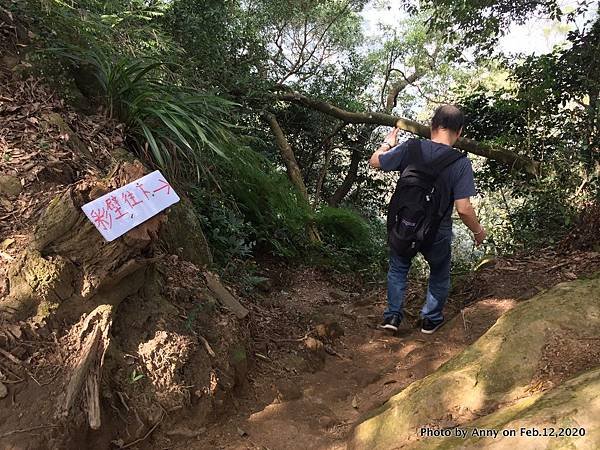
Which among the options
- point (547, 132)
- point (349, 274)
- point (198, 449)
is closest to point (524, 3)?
point (547, 132)

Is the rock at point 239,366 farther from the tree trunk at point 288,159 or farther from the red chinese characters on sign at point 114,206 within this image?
the tree trunk at point 288,159

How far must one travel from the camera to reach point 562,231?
6.02 m

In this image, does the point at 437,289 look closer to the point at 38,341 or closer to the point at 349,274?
the point at 38,341

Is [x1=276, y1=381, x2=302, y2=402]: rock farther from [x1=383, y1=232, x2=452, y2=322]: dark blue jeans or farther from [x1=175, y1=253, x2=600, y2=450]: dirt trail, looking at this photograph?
[x1=383, y1=232, x2=452, y2=322]: dark blue jeans

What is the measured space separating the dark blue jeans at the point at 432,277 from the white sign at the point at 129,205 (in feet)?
6.07

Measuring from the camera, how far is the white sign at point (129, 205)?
7.54 ft

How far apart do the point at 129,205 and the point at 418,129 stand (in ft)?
19.7

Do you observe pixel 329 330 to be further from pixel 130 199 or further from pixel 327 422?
pixel 130 199

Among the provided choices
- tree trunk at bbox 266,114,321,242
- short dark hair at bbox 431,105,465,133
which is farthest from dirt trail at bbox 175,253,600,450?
tree trunk at bbox 266,114,321,242

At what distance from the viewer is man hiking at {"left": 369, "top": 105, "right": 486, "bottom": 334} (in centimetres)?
318

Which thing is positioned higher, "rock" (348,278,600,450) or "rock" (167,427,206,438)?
"rock" (348,278,600,450)

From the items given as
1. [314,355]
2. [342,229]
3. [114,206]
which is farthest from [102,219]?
[342,229]

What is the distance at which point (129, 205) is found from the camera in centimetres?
239

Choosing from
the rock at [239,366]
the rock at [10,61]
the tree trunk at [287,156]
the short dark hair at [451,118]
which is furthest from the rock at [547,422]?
the tree trunk at [287,156]
